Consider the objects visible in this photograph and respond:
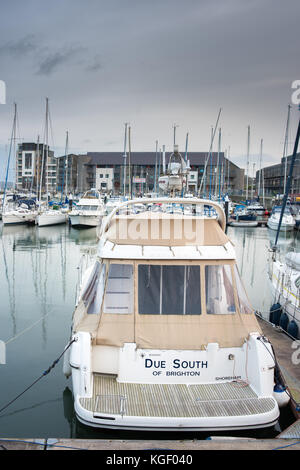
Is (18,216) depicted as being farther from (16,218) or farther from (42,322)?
(42,322)

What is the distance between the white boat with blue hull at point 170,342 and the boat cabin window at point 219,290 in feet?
0.06

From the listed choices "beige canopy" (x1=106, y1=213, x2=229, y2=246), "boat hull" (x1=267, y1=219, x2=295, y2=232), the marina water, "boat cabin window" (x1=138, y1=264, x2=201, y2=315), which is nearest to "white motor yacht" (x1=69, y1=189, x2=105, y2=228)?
the marina water

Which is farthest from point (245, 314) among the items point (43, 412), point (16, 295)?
point (16, 295)

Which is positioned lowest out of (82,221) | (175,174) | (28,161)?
(82,221)

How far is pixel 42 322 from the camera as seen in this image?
1317 cm

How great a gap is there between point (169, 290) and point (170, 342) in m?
0.87

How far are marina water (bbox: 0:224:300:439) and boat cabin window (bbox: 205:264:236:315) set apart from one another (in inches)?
77.4

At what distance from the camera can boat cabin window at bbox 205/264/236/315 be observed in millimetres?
6801

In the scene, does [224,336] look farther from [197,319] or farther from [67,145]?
[67,145]

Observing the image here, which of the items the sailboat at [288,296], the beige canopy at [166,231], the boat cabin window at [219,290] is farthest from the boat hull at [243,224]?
the boat cabin window at [219,290]

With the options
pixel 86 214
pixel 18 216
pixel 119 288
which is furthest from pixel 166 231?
pixel 18 216

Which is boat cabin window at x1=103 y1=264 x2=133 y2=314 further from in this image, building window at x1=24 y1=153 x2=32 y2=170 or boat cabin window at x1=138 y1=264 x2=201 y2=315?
building window at x1=24 y1=153 x2=32 y2=170

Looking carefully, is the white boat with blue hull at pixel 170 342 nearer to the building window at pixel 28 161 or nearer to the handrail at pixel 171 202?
the handrail at pixel 171 202

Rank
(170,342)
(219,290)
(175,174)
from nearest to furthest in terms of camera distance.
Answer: (170,342)
(219,290)
(175,174)
